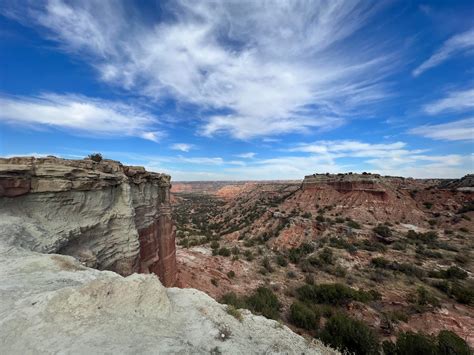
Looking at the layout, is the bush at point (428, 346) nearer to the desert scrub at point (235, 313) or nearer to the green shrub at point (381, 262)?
the desert scrub at point (235, 313)

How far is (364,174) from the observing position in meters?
40.0

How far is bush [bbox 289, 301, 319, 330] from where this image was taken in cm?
1245

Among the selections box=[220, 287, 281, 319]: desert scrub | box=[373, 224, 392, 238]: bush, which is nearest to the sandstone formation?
box=[220, 287, 281, 319]: desert scrub

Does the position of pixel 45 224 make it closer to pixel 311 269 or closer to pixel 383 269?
pixel 311 269

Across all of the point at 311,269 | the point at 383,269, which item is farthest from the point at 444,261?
the point at 311,269

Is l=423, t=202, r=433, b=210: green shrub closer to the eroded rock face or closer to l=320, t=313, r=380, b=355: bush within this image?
l=320, t=313, r=380, b=355: bush

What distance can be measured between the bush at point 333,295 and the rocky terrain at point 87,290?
1147 cm

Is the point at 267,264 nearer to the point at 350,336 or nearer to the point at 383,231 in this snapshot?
the point at 350,336

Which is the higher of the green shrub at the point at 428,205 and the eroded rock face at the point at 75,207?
A: the eroded rock face at the point at 75,207

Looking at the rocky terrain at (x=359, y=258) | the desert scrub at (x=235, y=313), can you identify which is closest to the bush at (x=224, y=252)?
the rocky terrain at (x=359, y=258)

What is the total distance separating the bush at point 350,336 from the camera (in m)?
9.77

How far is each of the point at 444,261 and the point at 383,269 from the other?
16.4 feet

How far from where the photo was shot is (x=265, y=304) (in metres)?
14.2

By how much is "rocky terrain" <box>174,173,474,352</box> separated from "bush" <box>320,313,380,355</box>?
3.65ft
